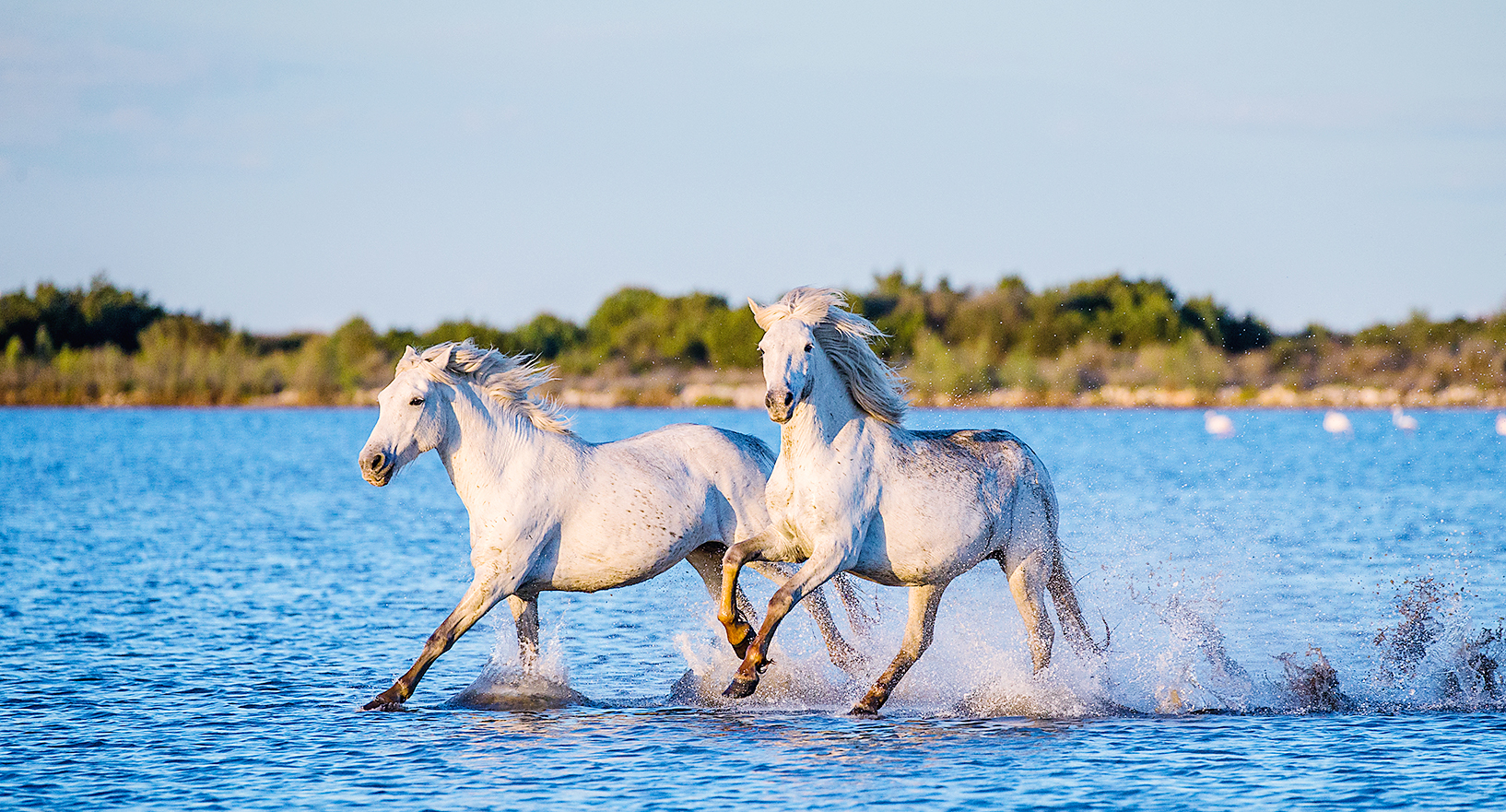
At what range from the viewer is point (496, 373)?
985cm

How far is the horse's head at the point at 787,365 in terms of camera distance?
332 inches

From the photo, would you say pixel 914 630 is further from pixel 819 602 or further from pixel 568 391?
pixel 568 391

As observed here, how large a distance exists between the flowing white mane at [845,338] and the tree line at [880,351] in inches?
2047

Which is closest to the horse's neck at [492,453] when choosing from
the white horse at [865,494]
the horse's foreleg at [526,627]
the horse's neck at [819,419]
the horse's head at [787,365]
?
the horse's foreleg at [526,627]

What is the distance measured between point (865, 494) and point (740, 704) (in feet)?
6.24

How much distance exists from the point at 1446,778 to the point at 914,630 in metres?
2.88

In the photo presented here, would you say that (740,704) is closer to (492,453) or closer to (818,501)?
(818,501)

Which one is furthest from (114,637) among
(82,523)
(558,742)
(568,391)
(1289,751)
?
(568,391)

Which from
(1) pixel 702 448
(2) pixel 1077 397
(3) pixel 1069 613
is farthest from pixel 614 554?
(2) pixel 1077 397

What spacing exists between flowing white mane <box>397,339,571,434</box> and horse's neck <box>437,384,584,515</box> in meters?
0.11

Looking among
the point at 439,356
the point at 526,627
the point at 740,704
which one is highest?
the point at 439,356

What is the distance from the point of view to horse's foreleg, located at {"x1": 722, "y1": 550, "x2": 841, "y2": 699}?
8656mm

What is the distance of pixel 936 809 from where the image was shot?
7.40m

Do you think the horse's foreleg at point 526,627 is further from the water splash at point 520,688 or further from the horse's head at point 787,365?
the horse's head at point 787,365
